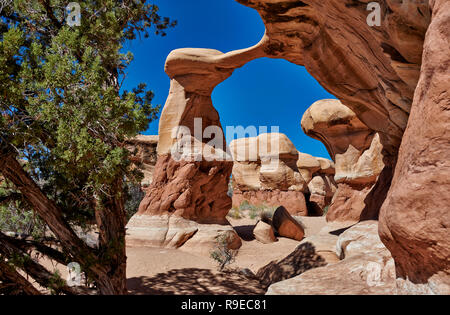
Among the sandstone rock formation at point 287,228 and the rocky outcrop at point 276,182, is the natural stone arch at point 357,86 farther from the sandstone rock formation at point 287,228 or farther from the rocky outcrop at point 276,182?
the rocky outcrop at point 276,182

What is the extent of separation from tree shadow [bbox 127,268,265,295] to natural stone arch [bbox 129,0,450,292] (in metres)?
3.17

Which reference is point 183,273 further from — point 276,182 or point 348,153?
point 276,182

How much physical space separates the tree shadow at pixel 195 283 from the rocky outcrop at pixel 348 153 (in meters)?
5.00

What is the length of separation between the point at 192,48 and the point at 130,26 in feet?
16.8

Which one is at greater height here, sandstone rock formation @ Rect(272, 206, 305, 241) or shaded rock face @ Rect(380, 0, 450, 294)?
shaded rock face @ Rect(380, 0, 450, 294)

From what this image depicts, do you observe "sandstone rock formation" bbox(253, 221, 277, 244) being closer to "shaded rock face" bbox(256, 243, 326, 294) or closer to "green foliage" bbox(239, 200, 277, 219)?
"shaded rock face" bbox(256, 243, 326, 294)

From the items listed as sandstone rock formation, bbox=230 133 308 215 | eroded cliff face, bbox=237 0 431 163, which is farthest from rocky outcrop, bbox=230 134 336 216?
eroded cliff face, bbox=237 0 431 163

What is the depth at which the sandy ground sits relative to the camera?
5961mm

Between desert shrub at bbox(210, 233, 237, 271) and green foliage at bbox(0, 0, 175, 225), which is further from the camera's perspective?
desert shrub at bbox(210, 233, 237, 271)

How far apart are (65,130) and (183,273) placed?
191 inches

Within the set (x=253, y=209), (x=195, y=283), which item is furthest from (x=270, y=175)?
(x=195, y=283)

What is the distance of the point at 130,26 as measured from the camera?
18.4 feet

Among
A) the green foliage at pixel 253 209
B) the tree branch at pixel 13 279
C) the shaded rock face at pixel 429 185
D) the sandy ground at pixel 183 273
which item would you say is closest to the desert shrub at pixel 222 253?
the sandy ground at pixel 183 273
